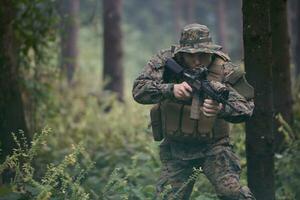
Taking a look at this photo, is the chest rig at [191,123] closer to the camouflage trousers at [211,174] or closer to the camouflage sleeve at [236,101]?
the camouflage sleeve at [236,101]

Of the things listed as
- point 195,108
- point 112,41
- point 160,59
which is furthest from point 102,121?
point 195,108

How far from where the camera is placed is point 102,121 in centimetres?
1063

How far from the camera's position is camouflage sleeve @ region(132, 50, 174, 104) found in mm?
5078

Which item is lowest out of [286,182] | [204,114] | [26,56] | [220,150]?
[286,182]

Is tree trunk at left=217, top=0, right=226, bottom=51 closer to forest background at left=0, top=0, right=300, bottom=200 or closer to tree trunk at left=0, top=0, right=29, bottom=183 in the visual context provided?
forest background at left=0, top=0, right=300, bottom=200

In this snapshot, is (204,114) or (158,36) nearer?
(204,114)

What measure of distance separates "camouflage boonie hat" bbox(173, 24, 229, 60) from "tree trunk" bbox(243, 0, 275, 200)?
12.1 inches

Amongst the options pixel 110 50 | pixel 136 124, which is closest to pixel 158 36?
pixel 110 50

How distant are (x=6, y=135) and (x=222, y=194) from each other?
2462 mm

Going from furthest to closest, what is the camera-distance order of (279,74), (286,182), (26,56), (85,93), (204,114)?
(85,93), (26,56), (279,74), (286,182), (204,114)

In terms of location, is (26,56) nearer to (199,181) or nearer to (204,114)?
(199,181)

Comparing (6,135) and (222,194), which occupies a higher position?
(6,135)

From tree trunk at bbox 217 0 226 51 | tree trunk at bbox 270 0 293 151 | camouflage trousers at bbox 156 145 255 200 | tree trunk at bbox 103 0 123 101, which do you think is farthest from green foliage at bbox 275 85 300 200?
tree trunk at bbox 217 0 226 51

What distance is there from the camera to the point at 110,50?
43.4ft
